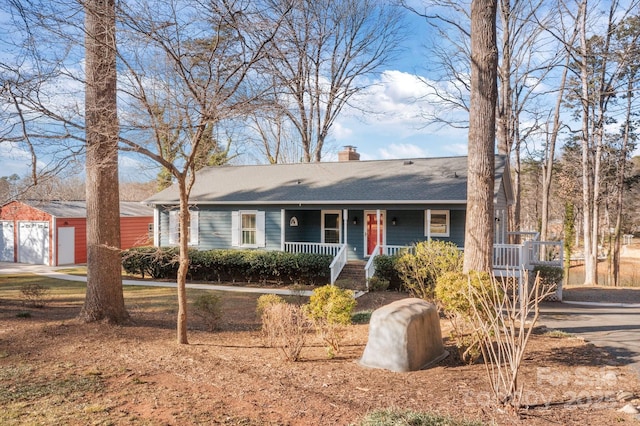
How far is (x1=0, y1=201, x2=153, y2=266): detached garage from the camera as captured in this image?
72.4 ft

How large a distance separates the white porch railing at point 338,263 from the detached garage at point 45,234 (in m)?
11.1

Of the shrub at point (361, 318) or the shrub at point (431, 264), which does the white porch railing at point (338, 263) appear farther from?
the shrub at point (361, 318)

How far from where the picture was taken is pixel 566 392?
497 centimetres

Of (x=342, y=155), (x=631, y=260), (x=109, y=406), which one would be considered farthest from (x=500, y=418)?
(x=631, y=260)

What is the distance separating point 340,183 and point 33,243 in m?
16.5

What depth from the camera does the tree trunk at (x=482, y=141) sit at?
768 cm

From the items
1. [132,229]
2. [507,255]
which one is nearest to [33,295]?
[507,255]

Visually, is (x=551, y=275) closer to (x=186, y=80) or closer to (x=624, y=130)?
(x=186, y=80)

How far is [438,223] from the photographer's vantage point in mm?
15422

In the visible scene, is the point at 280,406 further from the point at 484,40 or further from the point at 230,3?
the point at 484,40

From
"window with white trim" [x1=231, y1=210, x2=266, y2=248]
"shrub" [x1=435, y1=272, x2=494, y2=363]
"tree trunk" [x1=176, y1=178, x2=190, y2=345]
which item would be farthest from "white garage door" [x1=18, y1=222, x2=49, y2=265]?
"shrub" [x1=435, y1=272, x2=494, y2=363]

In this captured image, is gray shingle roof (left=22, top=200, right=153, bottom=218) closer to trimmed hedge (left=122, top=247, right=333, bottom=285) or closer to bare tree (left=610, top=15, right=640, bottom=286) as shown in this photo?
trimmed hedge (left=122, top=247, right=333, bottom=285)

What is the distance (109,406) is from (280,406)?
165 cm

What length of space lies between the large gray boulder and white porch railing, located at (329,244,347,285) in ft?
26.8
